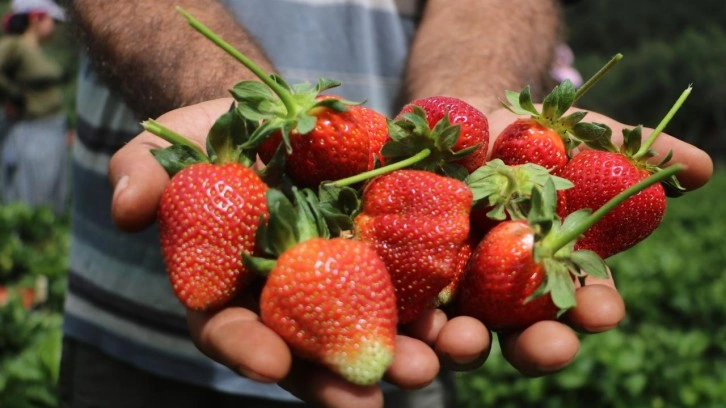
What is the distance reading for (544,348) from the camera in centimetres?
133

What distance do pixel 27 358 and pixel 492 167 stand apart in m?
2.27

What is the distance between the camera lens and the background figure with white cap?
746 centimetres

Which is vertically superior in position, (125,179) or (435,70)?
(125,179)

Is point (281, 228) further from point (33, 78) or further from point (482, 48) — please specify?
point (33, 78)

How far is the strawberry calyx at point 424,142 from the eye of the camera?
1.50m

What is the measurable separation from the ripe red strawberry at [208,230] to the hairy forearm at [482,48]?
81 cm

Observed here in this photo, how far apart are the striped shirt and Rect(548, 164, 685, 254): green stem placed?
96 cm

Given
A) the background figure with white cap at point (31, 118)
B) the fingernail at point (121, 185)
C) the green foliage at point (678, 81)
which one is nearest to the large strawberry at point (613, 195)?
the fingernail at point (121, 185)

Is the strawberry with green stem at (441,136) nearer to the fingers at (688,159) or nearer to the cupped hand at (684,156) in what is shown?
the cupped hand at (684,156)

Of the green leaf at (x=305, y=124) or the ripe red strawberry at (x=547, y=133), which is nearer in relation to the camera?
the green leaf at (x=305, y=124)

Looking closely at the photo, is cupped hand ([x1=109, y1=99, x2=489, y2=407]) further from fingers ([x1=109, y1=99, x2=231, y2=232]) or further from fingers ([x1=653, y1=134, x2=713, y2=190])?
fingers ([x1=653, y1=134, x2=713, y2=190])

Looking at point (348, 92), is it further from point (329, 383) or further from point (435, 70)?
point (329, 383)

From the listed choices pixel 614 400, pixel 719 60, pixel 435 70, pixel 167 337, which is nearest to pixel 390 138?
pixel 435 70

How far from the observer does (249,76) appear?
182 centimetres
